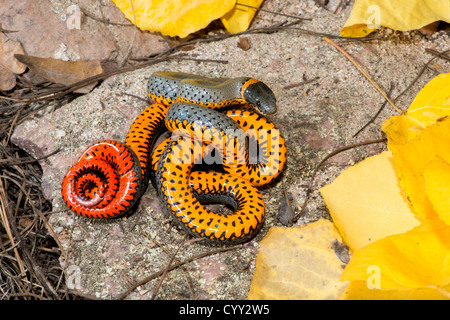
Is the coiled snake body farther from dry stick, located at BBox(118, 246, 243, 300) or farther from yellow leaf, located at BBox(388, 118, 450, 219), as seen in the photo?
yellow leaf, located at BBox(388, 118, 450, 219)

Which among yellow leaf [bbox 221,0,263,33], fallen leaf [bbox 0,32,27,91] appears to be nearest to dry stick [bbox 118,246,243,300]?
yellow leaf [bbox 221,0,263,33]

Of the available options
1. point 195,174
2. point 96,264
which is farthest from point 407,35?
point 96,264

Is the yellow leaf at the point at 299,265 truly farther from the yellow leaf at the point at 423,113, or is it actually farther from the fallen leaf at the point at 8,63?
the fallen leaf at the point at 8,63

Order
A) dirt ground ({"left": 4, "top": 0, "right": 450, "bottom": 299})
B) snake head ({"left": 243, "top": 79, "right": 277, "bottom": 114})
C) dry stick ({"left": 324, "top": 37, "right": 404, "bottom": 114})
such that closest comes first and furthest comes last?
dirt ground ({"left": 4, "top": 0, "right": 450, "bottom": 299}), snake head ({"left": 243, "top": 79, "right": 277, "bottom": 114}), dry stick ({"left": 324, "top": 37, "right": 404, "bottom": 114})

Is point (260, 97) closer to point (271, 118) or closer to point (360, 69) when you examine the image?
point (271, 118)

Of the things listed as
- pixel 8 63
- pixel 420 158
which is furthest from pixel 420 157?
pixel 8 63
